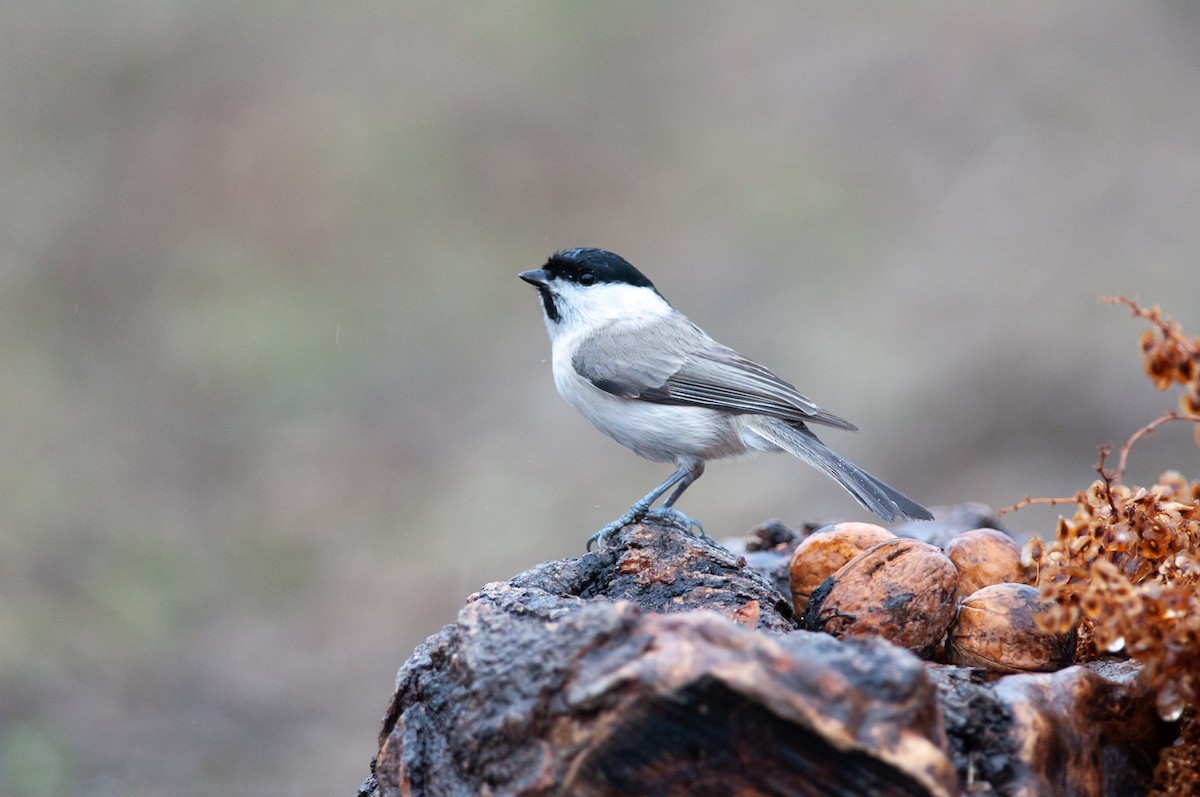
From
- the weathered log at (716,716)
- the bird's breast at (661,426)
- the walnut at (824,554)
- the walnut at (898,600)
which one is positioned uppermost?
the bird's breast at (661,426)

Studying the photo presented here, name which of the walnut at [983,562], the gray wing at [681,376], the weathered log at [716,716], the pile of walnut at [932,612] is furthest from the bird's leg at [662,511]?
the weathered log at [716,716]

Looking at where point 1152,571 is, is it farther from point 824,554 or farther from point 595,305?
point 595,305

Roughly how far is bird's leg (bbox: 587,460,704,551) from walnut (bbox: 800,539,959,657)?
0.56m

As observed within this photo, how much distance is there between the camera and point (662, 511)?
3883 mm

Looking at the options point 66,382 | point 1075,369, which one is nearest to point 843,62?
point 1075,369

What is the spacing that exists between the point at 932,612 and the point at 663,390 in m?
2.07

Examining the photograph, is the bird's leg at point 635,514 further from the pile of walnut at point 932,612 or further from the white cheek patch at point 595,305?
the white cheek patch at point 595,305

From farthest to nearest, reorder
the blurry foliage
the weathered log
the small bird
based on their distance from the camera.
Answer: the small bird < the blurry foliage < the weathered log

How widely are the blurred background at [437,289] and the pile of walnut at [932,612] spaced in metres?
5.15

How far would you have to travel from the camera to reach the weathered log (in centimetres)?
183

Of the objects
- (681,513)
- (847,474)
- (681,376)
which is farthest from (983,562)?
(681,376)

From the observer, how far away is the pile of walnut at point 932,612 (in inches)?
106

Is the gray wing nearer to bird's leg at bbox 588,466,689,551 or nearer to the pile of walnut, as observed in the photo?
bird's leg at bbox 588,466,689,551

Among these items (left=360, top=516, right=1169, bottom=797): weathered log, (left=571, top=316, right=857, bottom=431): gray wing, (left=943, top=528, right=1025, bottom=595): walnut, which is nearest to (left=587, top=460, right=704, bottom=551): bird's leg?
(left=571, top=316, right=857, bottom=431): gray wing
